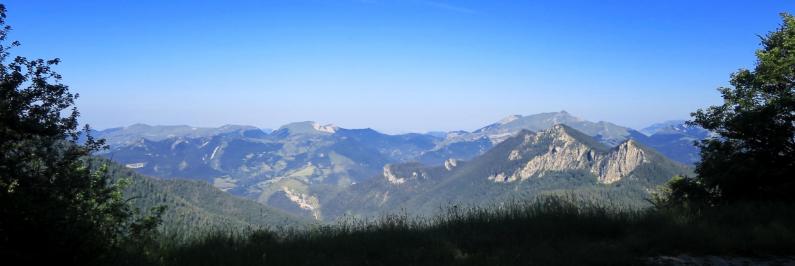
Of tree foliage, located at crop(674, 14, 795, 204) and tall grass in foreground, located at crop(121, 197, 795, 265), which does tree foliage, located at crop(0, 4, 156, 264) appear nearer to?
tall grass in foreground, located at crop(121, 197, 795, 265)

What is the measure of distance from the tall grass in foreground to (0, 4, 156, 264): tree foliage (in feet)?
3.62

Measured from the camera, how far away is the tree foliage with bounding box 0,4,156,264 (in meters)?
4.91

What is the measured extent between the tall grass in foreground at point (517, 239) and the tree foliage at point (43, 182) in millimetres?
1104

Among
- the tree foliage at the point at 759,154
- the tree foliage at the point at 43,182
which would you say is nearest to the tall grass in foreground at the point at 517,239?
the tree foliage at the point at 43,182

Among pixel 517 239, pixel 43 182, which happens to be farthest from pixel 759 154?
pixel 43 182

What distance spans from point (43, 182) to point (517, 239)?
7.79 meters

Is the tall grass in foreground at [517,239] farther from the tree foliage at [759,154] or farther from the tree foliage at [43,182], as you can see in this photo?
the tree foliage at [759,154]

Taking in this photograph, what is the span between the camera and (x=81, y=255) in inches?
204

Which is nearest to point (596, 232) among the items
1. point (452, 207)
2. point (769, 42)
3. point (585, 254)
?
point (585, 254)

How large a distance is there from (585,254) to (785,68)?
15083 millimetres

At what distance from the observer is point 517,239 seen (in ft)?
24.5

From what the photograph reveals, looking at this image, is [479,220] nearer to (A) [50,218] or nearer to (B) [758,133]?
(A) [50,218]

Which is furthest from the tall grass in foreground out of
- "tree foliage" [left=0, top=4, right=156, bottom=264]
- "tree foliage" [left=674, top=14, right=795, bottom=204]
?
"tree foliage" [left=674, top=14, right=795, bottom=204]

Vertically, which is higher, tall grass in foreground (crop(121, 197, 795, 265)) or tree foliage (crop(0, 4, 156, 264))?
tree foliage (crop(0, 4, 156, 264))
